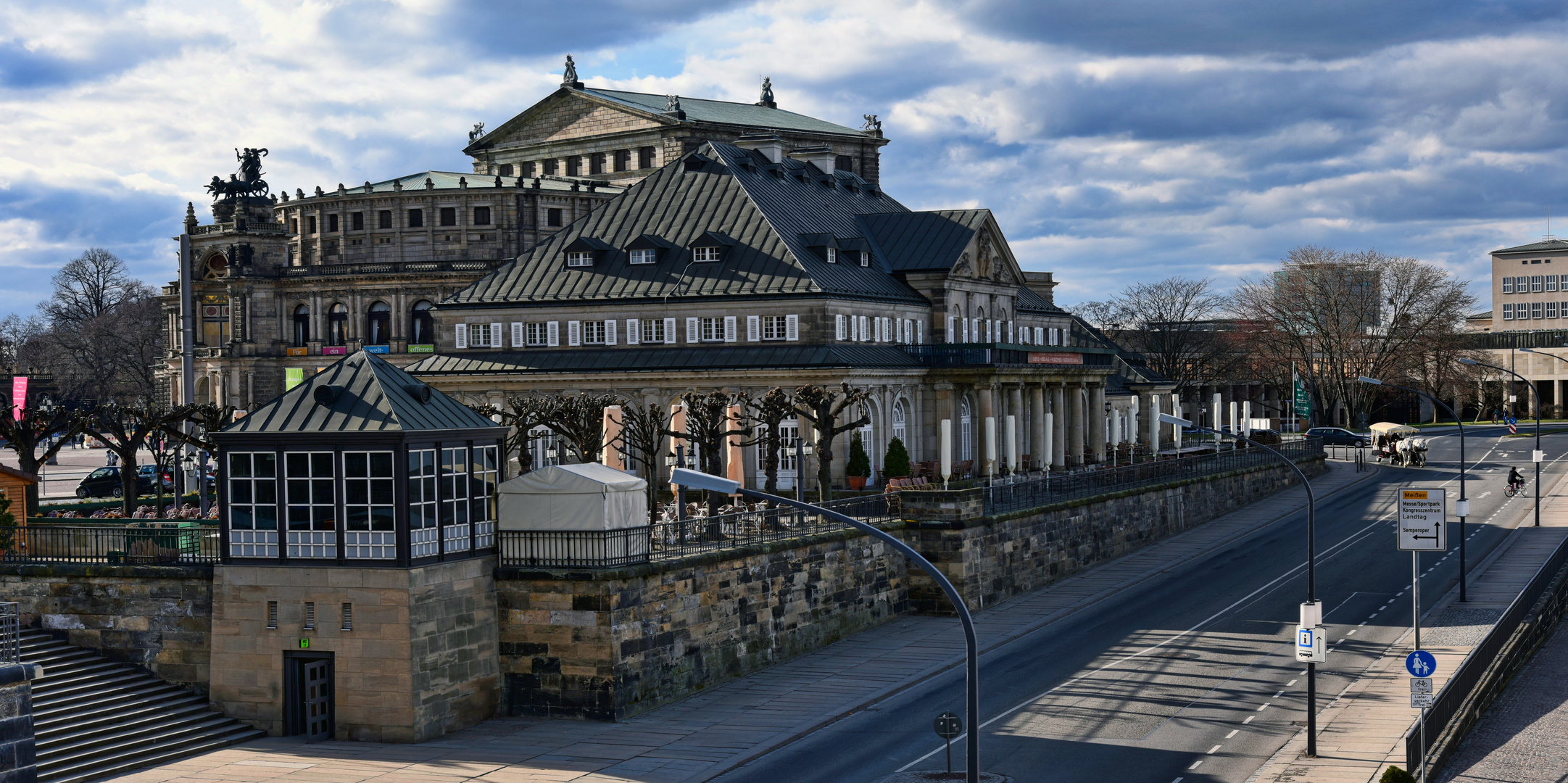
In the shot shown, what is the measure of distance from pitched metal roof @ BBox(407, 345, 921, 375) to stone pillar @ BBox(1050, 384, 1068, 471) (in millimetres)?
12544

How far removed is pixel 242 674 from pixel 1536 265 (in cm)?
16237

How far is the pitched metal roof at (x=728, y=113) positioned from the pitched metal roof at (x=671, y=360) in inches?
1543

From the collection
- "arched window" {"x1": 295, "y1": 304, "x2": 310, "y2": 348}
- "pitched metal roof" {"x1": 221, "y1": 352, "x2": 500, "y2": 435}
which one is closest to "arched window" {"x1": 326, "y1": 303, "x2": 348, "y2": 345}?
"arched window" {"x1": 295, "y1": 304, "x2": 310, "y2": 348}

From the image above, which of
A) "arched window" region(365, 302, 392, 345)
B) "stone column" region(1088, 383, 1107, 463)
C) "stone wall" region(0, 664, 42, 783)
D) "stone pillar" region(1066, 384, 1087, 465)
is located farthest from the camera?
"arched window" region(365, 302, 392, 345)

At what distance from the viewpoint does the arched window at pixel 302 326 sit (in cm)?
11262

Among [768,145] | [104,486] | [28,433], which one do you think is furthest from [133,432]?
[768,145]

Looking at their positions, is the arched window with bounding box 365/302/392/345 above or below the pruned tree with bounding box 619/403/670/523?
above

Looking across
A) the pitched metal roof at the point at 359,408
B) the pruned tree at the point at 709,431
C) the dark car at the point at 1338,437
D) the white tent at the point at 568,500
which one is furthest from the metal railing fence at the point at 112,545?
the dark car at the point at 1338,437

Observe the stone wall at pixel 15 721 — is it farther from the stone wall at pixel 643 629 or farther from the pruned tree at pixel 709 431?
the pruned tree at pixel 709 431

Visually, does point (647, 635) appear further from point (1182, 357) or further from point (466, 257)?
point (1182, 357)

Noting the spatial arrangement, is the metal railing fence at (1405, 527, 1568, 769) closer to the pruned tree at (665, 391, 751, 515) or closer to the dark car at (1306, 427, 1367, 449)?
the pruned tree at (665, 391, 751, 515)

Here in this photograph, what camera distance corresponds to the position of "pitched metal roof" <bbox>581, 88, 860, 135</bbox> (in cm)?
11312

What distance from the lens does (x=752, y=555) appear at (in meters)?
44.2

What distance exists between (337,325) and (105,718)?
253ft
